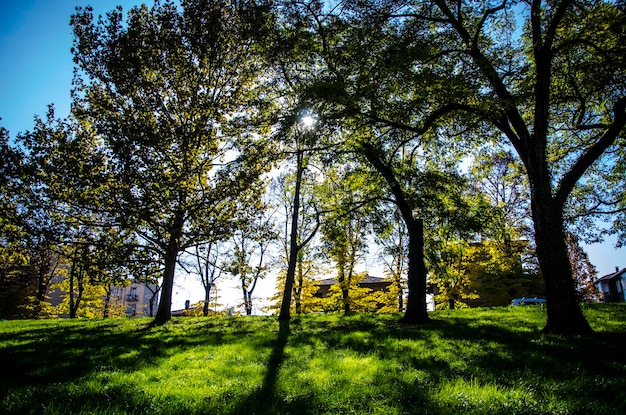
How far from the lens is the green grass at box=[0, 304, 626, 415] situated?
5.18m

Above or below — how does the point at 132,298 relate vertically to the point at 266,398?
below

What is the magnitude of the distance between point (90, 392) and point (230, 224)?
13679 mm

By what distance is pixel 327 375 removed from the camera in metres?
6.86

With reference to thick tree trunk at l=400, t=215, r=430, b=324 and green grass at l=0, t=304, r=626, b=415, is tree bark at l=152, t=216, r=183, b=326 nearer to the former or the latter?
green grass at l=0, t=304, r=626, b=415

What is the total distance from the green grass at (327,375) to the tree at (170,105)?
7.86 meters

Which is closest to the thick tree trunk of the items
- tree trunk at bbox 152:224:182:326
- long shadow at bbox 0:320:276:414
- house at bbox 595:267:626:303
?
long shadow at bbox 0:320:276:414

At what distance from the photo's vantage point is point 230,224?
63.0 ft

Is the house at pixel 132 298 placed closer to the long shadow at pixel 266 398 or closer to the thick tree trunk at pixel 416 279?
the thick tree trunk at pixel 416 279

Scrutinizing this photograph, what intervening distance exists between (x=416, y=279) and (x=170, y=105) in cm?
1570

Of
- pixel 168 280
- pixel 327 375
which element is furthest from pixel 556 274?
pixel 168 280

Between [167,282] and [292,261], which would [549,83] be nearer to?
[292,261]

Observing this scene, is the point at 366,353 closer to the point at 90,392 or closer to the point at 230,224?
the point at 90,392

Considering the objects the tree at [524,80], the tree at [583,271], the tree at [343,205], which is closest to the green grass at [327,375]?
the tree at [524,80]

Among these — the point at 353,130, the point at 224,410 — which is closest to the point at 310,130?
the point at 353,130
